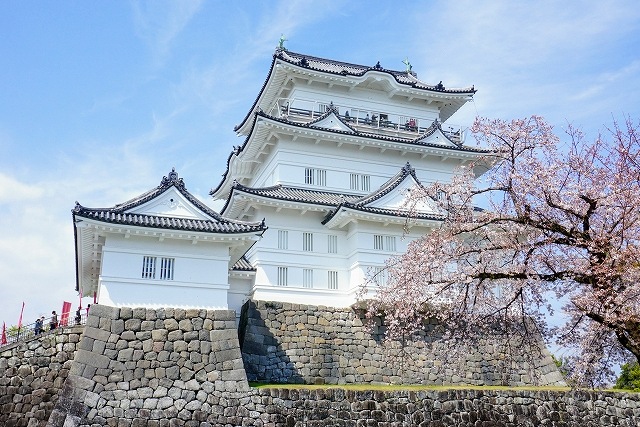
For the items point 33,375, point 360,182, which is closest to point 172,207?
Answer: point 33,375

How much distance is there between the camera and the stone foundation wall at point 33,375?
1244cm

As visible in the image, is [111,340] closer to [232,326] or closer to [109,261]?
[109,261]

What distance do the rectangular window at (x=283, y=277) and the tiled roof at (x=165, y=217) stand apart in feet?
13.0

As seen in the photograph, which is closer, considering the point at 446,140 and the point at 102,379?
the point at 102,379

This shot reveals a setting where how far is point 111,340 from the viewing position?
12.8m

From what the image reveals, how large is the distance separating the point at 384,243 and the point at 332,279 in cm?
213

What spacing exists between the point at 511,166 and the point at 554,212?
1.05m

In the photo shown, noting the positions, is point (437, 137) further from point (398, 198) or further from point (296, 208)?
point (296, 208)

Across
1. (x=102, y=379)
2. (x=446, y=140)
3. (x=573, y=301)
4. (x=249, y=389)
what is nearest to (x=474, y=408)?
(x=249, y=389)

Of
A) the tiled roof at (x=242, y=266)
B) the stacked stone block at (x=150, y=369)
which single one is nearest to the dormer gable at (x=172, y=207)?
the stacked stone block at (x=150, y=369)

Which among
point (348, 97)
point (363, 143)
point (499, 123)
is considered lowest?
point (499, 123)

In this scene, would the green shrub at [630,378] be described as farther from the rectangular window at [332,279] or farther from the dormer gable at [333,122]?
the dormer gable at [333,122]

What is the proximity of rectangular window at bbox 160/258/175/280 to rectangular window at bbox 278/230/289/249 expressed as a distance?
16.6ft

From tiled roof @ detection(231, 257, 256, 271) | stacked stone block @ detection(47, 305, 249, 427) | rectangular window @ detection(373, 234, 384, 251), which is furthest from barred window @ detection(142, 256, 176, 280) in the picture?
rectangular window @ detection(373, 234, 384, 251)
